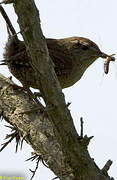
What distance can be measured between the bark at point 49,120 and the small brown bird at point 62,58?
554mm

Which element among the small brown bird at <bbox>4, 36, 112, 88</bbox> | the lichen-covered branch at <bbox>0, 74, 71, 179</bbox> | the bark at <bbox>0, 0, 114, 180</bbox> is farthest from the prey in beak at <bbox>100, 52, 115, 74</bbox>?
the bark at <bbox>0, 0, 114, 180</bbox>

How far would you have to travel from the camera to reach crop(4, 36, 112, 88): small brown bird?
500cm

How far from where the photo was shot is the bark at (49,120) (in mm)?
2975

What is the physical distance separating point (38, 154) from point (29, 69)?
1.24 meters

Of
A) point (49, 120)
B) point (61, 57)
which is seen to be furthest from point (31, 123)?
point (61, 57)

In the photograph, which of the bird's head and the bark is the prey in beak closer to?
the bird's head

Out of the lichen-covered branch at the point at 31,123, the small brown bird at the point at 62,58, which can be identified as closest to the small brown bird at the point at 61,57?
the small brown bird at the point at 62,58

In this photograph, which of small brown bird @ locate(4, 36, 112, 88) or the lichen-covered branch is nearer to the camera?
the lichen-covered branch

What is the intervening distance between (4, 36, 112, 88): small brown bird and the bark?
0.55 metres

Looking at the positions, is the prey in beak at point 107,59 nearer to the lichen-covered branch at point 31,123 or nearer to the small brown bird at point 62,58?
the small brown bird at point 62,58

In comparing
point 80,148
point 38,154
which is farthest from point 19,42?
point 80,148

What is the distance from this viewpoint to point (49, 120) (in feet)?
12.3

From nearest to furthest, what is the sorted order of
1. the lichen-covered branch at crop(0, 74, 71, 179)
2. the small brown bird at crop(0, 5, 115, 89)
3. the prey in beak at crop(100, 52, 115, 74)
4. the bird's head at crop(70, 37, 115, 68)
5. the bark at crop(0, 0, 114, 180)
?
the bark at crop(0, 0, 114, 180), the lichen-covered branch at crop(0, 74, 71, 179), the small brown bird at crop(0, 5, 115, 89), the prey in beak at crop(100, 52, 115, 74), the bird's head at crop(70, 37, 115, 68)

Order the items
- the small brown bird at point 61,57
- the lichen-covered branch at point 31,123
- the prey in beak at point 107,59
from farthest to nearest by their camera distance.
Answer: the prey in beak at point 107,59
the small brown bird at point 61,57
the lichen-covered branch at point 31,123
